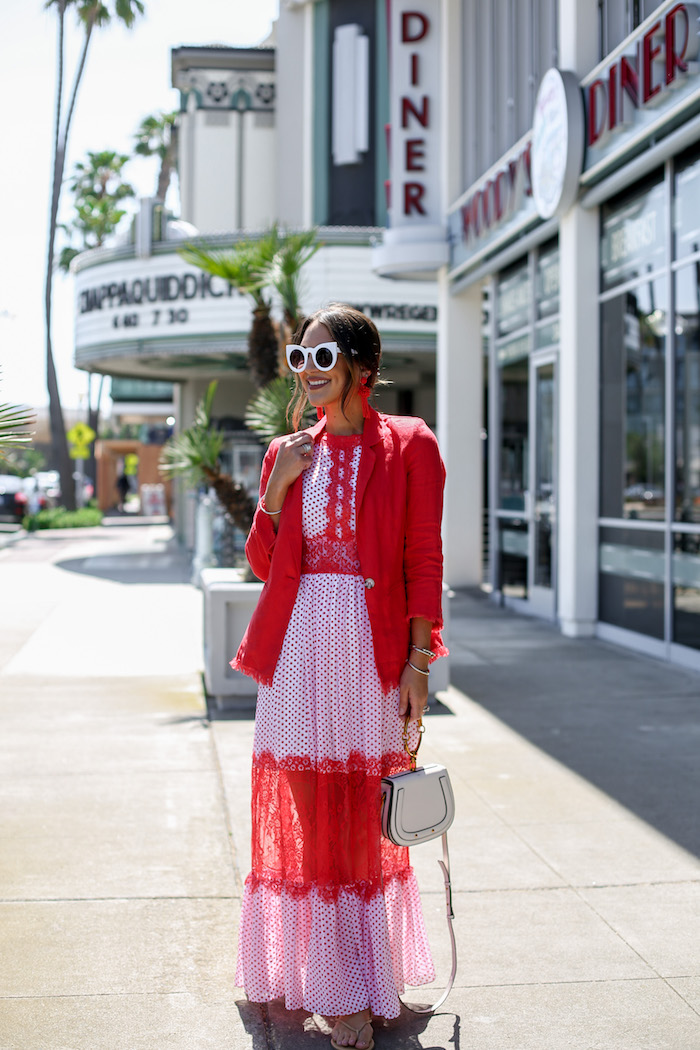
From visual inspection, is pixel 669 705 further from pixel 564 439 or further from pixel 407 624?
pixel 407 624

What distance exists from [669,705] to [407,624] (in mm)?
4810

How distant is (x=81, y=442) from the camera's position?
3178 cm

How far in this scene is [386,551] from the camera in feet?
9.78

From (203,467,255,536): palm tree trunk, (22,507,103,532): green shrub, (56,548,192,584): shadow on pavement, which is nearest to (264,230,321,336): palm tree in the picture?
(203,467,255,536): palm tree trunk

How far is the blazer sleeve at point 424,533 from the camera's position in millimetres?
2980

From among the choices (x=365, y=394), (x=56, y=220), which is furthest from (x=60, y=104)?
(x=365, y=394)

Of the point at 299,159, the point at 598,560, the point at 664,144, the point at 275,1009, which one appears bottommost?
the point at 275,1009

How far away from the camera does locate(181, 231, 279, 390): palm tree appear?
8328 millimetres

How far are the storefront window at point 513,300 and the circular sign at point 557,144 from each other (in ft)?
5.94

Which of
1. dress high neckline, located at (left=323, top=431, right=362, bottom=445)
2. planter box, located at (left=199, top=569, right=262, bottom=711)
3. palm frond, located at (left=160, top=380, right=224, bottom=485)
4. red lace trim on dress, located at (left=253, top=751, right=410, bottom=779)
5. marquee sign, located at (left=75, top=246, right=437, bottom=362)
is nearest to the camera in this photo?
red lace trim on dress, located at (left=253, top=751, right=410, bottom=779)

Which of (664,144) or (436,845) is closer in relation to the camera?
(436,845)

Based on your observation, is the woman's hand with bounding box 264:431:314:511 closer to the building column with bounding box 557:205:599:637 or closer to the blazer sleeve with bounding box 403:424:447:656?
the blazer sleeve with bounding box 403:424:447:656

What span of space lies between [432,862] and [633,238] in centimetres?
661

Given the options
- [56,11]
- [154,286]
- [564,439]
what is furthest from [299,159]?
[564,439]
